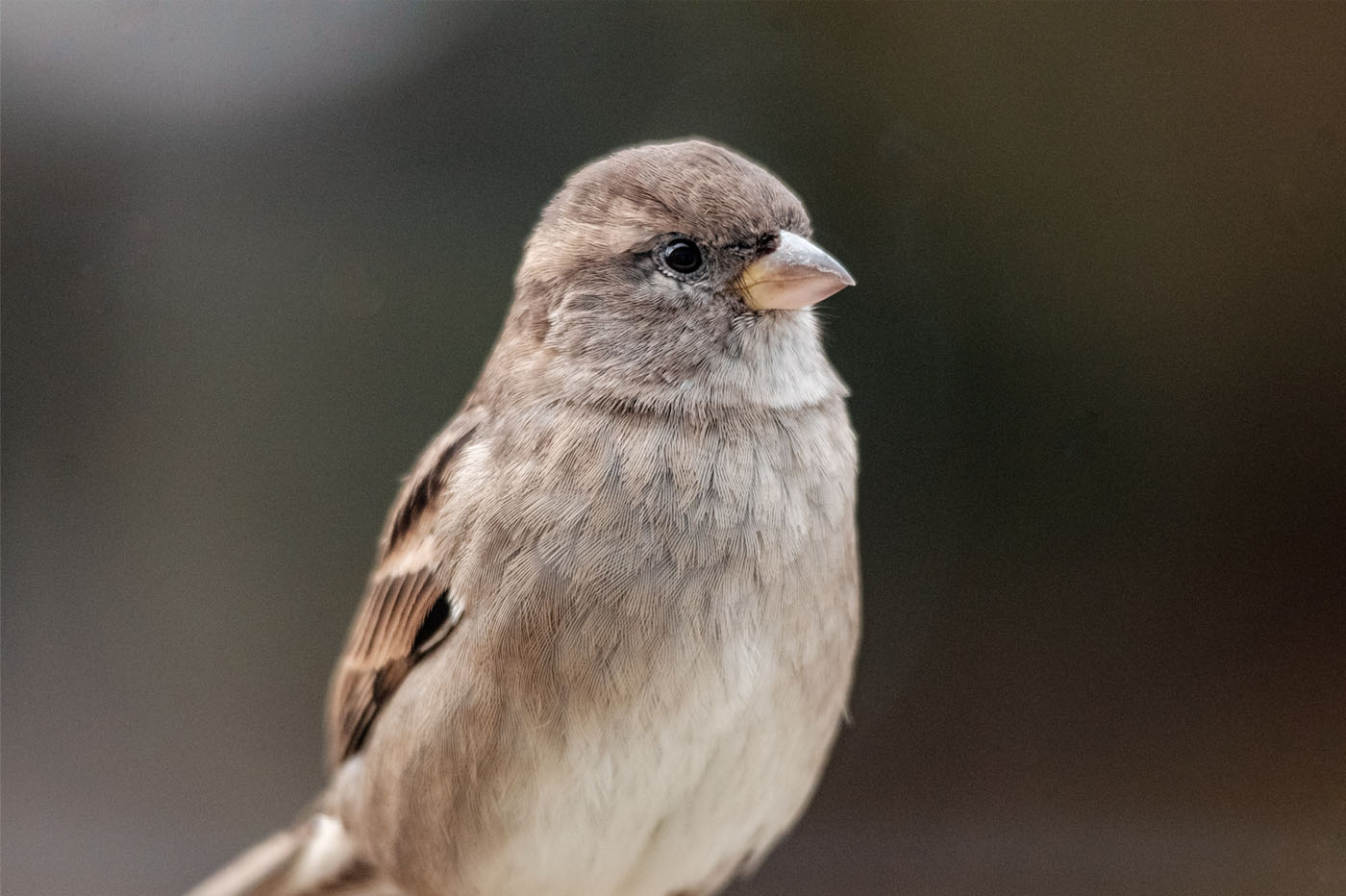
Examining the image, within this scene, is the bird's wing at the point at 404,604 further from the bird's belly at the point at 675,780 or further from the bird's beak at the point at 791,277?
the bird's beak at the point at 791,277

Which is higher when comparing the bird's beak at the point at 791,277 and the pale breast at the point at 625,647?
the bird's beak at the point at 791,277

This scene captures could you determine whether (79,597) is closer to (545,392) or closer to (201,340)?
(201,340)

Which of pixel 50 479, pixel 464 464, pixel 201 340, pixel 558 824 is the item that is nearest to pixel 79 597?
pixel 50 479

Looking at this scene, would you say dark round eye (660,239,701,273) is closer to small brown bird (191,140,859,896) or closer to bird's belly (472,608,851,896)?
small brown bird (191,140,859,896)

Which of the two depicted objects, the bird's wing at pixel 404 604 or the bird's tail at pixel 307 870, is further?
the bird's tail at pixel 307 870

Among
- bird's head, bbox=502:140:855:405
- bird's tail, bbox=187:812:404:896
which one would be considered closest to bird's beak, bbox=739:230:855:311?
bird's head, bbox=502:140:855:405

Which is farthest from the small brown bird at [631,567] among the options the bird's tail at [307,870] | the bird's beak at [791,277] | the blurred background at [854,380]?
the blurred background at [854,380]
